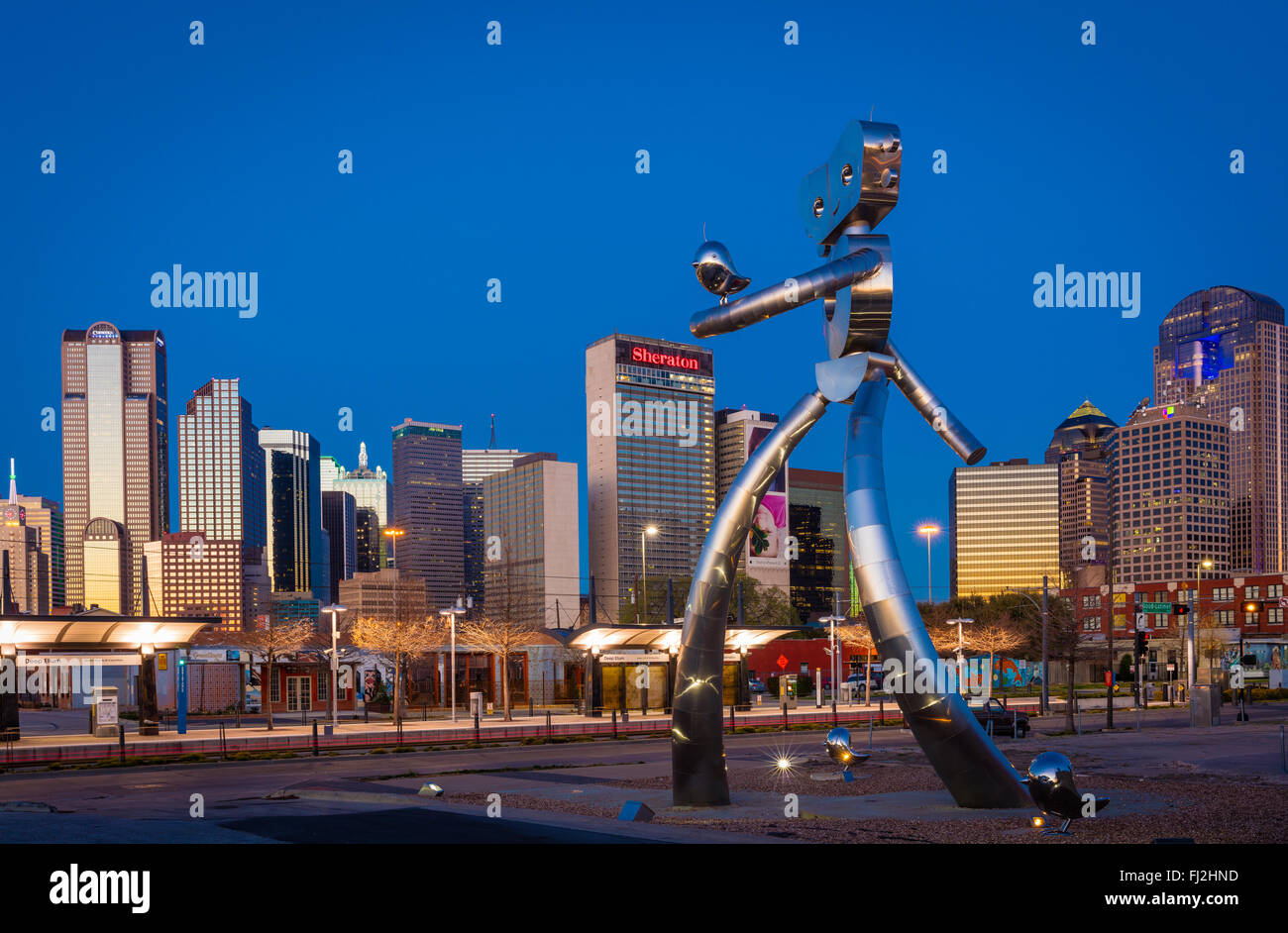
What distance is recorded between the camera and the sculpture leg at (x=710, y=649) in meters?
18.8

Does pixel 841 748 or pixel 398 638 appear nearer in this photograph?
pixel 841 748

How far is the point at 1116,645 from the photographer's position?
96.1 metres

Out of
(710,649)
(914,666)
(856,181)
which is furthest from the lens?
(710,649)

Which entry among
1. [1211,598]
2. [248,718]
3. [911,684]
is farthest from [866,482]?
[1211,598]

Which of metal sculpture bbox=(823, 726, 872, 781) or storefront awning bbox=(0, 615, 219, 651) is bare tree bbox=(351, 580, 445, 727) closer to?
storefront awning bbox=(0, 615, 219, 651)

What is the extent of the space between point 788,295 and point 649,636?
35.2 m

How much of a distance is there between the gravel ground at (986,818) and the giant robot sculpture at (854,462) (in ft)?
3.42

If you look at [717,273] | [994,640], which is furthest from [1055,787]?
[994,640]

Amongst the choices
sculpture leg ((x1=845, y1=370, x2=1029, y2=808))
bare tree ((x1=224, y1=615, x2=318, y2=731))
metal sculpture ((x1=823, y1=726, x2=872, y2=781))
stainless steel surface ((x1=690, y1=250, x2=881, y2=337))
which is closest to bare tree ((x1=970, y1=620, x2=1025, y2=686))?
bare tree ((x1=224, y1=615, x2=318, y2=731))

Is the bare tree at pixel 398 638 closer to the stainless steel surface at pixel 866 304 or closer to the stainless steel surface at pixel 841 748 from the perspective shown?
the stainless steel surface at pixel 841 748

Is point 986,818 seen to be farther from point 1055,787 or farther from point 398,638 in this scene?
point 398,638

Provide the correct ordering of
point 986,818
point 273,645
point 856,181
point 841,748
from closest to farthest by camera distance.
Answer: point 986,818
point 856,181
point 841,748
point 273,645

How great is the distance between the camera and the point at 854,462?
1833 cm

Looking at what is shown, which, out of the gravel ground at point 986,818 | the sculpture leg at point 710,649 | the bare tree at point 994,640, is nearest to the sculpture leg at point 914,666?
the gravel ground at point 986,818
